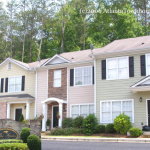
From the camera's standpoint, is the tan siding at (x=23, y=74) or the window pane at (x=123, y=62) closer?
the window pane at (x=123, y=62)

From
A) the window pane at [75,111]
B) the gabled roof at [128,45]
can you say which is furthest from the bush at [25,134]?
the window pane at [75,111]

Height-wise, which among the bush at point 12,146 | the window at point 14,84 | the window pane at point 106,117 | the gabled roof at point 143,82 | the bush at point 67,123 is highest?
the window at point 14,84

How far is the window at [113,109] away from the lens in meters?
22.6

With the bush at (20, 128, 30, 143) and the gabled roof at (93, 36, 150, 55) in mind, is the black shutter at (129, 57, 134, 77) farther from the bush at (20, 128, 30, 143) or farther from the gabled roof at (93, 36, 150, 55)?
the bush at (20, 128, 30, 143)

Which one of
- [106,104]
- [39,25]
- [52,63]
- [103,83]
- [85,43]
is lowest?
[106,104]

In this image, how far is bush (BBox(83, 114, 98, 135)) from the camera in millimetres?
22875

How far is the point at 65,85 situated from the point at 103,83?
4.38 metres

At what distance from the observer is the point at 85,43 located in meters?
44.3

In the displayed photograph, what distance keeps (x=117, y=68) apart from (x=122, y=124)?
444cm

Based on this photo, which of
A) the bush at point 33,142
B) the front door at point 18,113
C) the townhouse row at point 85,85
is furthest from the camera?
the front door at point 18,113

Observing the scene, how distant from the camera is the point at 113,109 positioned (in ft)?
76.6

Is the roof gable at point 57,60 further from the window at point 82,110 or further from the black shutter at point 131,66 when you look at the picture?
the black shutter at point 131,66

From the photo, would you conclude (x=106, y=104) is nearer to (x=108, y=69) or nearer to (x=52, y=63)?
(x=108, y=69)

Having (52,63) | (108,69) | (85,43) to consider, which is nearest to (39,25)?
(85,43)
